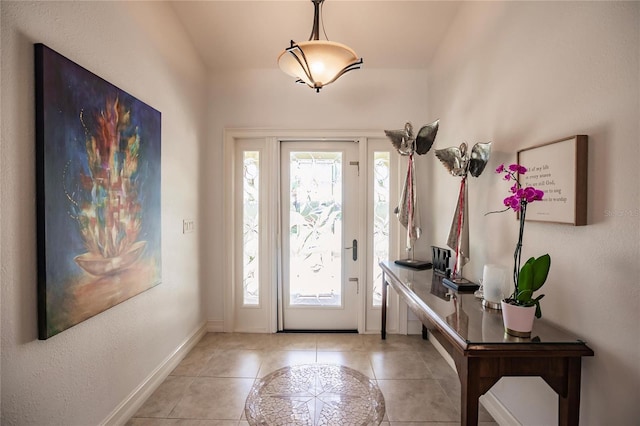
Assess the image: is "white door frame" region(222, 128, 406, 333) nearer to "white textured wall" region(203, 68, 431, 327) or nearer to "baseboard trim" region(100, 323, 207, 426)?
"white textured wall" region(203, 68, 431, 327)

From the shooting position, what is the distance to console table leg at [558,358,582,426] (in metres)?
1.13

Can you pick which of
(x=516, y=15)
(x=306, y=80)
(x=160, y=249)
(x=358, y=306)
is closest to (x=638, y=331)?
(x=516, y=15)

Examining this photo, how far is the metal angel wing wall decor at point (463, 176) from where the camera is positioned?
1814 mm

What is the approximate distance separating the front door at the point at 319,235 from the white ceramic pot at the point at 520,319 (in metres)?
1.90

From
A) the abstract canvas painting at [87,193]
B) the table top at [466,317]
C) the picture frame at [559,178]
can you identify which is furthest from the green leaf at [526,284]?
the abstract canvas painting at [87,193]

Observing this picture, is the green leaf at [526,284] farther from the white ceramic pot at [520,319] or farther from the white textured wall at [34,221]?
the white textured wall at [34,221]

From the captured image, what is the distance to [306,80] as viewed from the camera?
1955mm

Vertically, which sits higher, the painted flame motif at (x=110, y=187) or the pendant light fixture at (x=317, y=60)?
the pendant light fixture at (x=317, y=60)

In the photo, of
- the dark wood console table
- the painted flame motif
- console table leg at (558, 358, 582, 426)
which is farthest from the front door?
console table leg at (558, 358, 582, 426)

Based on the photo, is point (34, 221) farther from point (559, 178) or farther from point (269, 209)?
point (559, 178)

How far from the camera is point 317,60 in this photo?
172 centimetres

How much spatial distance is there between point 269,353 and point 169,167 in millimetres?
1862

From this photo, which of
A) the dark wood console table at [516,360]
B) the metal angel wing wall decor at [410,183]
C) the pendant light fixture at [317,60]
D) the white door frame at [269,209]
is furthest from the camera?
the white door frame at [269,209]

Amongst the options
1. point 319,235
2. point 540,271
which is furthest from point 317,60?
point 319,235
